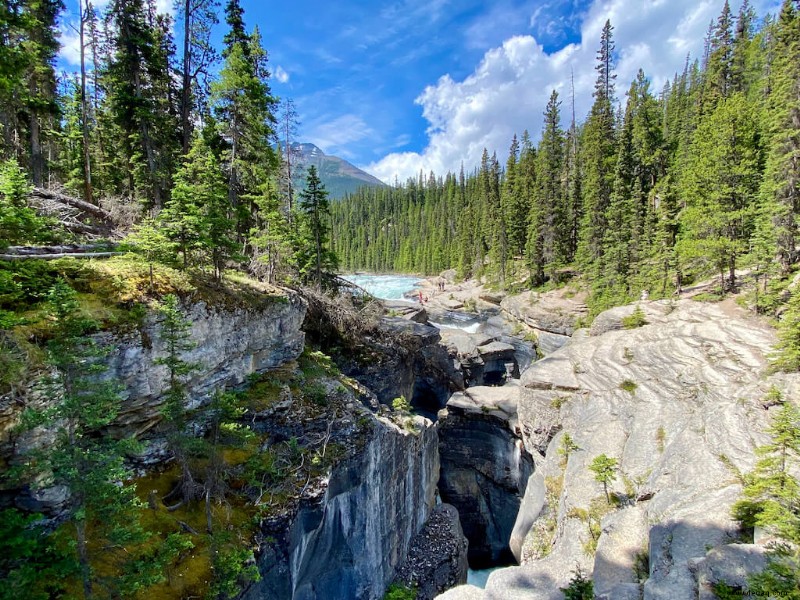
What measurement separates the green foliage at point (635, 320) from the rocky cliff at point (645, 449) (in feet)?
1.83

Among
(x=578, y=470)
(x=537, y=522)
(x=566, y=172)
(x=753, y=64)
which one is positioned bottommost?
(x=537, y=522)

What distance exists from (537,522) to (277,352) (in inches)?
472

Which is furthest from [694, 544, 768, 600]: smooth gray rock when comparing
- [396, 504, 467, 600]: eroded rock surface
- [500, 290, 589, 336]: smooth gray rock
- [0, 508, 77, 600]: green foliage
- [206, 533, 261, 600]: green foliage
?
[500, 290, 589, 336]: smooth gray rock

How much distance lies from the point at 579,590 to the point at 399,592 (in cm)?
685

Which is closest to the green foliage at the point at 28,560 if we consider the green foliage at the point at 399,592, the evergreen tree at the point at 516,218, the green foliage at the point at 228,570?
the green foliage at the point at 228,570

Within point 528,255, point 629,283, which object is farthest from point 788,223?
point 528,255

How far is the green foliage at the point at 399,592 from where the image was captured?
41.9ft

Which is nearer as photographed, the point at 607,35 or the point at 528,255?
the point at 528,255

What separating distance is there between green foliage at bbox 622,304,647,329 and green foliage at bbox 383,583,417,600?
18.3 metres

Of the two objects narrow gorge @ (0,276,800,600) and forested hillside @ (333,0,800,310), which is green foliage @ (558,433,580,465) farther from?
forested hillside @ (333,0,800,310)

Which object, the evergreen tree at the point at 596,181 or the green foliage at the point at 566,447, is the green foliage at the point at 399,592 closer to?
the green foliage at the point at 566,447

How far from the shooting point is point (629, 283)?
110 ft

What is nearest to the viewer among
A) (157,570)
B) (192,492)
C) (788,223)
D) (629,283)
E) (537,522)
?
(157,570)

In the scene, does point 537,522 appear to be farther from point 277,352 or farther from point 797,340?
point 277,352
